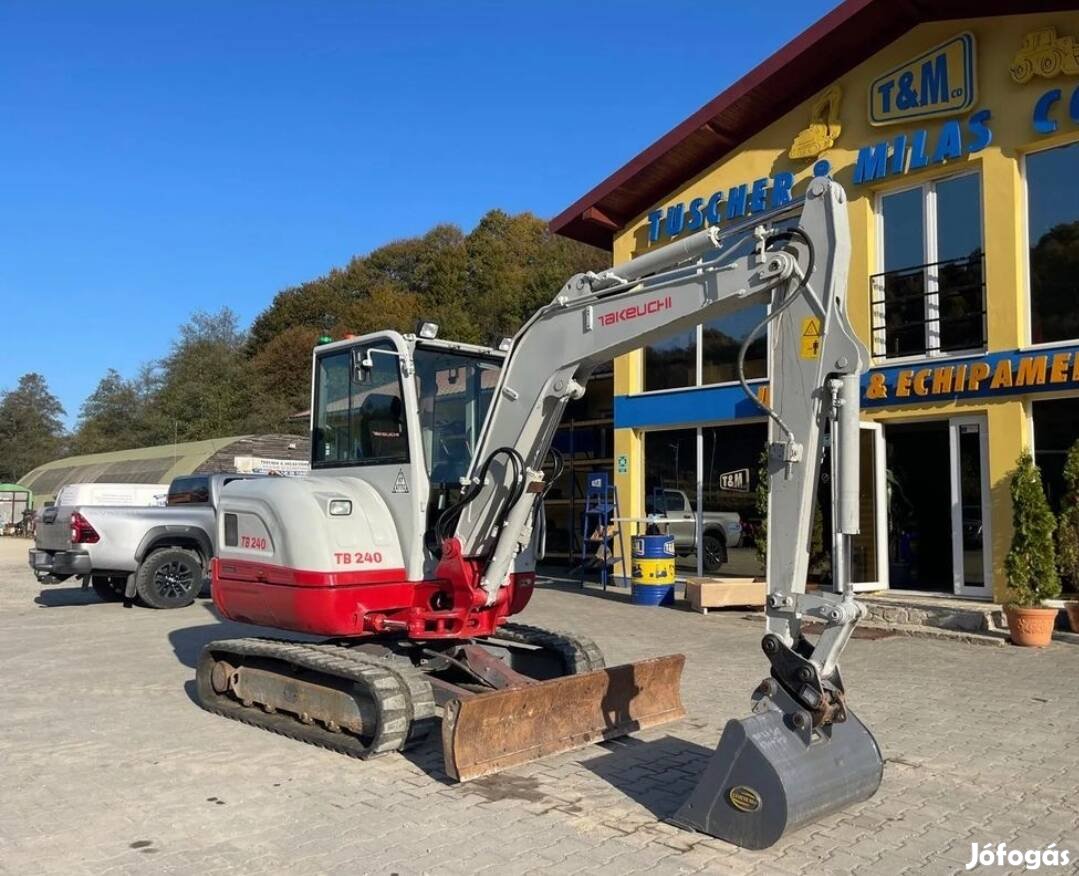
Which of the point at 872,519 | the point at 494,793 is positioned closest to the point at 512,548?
the point at 494,793

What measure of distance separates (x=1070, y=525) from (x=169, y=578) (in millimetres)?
12670

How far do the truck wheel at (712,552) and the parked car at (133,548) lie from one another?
7805 mm

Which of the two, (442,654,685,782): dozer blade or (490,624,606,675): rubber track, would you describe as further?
(490,624,606,675): rubber track

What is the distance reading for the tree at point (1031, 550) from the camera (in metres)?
10.9

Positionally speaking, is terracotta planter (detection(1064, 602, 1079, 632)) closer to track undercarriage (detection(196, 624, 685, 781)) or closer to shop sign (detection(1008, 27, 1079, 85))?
track undercarriage (detection(196, 624, 685, 781))

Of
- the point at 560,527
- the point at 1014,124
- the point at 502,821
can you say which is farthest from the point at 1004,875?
the point at 560,527

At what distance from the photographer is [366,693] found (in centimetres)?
639

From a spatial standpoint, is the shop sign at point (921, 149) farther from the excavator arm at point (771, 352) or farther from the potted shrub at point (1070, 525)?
the excavator arm at point (771, 352)

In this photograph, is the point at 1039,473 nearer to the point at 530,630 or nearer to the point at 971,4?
the point at 971,4

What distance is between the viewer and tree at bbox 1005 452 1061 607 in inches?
428

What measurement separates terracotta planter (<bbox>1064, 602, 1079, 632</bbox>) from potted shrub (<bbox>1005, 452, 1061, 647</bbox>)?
20 centimetres

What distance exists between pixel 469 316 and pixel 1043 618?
3770 cm

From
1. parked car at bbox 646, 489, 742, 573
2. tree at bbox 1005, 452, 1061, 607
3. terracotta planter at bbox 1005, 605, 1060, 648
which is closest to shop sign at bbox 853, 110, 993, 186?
tree at bbox 1005, 452, 1061, 607

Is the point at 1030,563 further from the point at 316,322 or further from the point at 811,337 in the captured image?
the point at 316,322
